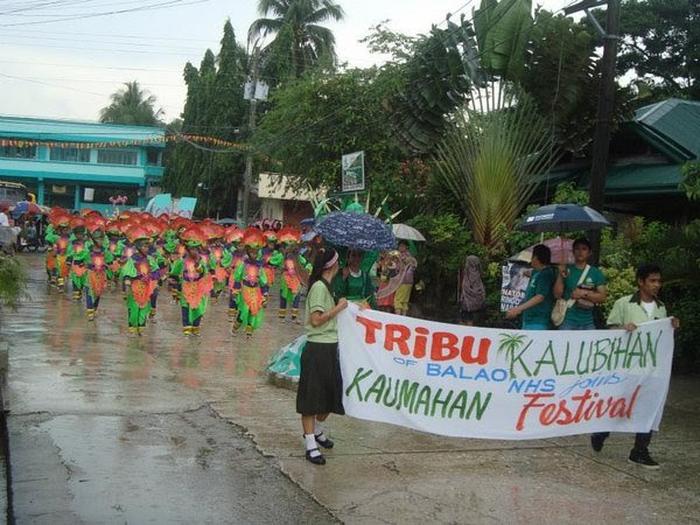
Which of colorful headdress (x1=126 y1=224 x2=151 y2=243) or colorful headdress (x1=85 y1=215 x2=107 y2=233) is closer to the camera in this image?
colorful headdress (x1=126 y1=224 x2=151 y2=243)

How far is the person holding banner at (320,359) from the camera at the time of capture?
20.1ft

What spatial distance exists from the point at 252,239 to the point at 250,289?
105cm

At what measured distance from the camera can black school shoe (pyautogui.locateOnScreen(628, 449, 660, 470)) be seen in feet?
21.8

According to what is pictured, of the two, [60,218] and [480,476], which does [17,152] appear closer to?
[60,218]

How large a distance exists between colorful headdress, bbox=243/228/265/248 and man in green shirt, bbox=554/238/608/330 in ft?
25.3

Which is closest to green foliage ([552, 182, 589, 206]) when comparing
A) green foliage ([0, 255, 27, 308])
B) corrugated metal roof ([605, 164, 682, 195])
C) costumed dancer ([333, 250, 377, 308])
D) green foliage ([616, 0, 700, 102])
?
A: corrugated metal roof ([605, 164, 682, 195])

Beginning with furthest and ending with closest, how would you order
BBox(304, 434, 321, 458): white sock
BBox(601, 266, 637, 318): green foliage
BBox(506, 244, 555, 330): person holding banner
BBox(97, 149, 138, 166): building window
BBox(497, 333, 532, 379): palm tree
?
BBox(97, 149, 138, 166): building window
BBox(601, 266, 637, 318): green foliage
BBox(506, 244, 555, 330): person holding banner
BBox(497, 333, 532, 379): palm tree
BBox(304, 434, 321, 458): white sock

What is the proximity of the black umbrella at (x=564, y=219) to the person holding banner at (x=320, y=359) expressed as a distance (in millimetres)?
2736

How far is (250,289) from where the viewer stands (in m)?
13.7

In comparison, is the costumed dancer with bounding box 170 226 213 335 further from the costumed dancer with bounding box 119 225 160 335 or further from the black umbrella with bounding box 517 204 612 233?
the black umbrella with bounding box 517 204 612 233

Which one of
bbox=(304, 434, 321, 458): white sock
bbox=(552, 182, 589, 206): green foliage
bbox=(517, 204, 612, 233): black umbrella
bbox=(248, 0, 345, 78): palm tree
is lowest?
A: bbox=(304, 434, 321, 458): white sock

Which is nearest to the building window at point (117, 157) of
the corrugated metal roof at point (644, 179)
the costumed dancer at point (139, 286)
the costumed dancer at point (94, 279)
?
the costumed dancer at point (94, 279)

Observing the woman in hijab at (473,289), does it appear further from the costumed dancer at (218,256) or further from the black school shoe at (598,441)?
the black school shoe at (598,441)

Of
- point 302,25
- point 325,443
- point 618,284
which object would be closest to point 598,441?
point 325,443
